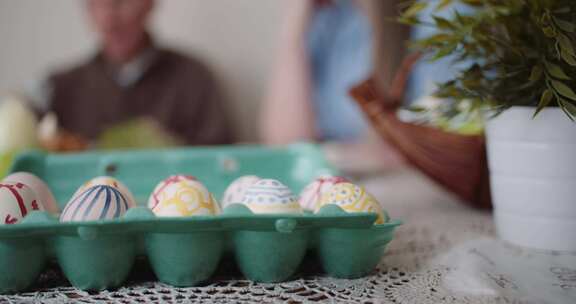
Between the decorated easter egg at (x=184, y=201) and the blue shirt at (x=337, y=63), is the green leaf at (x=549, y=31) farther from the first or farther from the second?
the blue shirt at (x=337, y=63)

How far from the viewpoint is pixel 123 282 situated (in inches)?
17.4

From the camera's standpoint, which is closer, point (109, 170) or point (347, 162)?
point (109, 170)

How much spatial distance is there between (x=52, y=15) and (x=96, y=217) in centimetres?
156

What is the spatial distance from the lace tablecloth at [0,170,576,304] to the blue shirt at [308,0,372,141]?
2.91 feet

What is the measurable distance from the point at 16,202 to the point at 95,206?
0.24ft

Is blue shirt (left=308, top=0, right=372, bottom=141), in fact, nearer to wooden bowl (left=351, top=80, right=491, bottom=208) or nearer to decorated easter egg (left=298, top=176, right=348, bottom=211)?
wooden bowl (left=351, top=80, right=491, bottom=208)

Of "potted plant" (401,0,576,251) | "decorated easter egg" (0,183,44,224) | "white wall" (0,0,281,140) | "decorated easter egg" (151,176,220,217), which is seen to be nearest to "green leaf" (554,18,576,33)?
"potted plant" (401,0,576,251)

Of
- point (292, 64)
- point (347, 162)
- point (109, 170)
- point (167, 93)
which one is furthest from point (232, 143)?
point (109, 170)

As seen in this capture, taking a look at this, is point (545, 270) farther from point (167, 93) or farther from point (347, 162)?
point (167, 93)

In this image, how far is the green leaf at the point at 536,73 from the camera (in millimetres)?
472

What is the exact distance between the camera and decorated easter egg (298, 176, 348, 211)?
19.7 inches

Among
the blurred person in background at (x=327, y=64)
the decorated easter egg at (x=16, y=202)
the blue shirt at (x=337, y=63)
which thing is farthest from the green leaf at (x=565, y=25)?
the blue shirt at (x=337, y=63)

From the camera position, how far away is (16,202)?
432 mm

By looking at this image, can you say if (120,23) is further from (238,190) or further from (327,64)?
(238,190)
